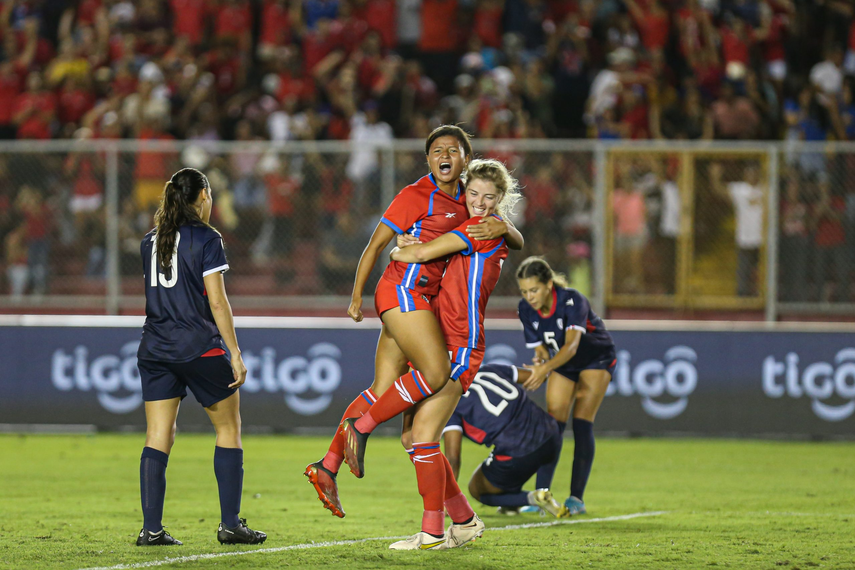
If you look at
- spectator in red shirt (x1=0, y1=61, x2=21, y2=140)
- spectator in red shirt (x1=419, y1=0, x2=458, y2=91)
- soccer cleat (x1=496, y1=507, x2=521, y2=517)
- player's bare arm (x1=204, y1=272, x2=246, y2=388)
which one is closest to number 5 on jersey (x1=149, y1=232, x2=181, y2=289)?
player's bare arm (x1=204, y1=272, x2=246, y2=388)

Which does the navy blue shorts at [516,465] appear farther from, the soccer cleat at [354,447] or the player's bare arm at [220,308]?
the player's bare arm at [220,308]

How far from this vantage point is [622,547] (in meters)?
6.13

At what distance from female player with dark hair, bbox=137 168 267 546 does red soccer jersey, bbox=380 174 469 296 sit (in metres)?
0.93

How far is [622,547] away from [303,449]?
5075mm

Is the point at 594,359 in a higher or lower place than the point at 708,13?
lower

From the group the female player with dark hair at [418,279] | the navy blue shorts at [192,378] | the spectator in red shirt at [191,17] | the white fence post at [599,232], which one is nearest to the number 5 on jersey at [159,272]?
the navy blue shorts at [192,378]

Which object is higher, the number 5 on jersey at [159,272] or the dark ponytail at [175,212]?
the dark ponytail at [175,212]

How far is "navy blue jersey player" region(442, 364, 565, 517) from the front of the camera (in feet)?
23.5

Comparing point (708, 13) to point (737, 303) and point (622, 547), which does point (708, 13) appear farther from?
point (622, 547)

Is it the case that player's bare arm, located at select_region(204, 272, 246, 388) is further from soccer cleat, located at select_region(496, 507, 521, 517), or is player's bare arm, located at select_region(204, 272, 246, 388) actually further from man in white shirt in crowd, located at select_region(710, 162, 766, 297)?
man in white shirt in crowd, located at select_region(710, 162, 766, 297)

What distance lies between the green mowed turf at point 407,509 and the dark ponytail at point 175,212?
5.15 feet

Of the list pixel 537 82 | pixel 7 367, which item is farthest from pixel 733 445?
pixel 7 367

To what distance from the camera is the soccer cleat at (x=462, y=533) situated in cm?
607

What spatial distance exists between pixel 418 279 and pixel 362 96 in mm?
10048
